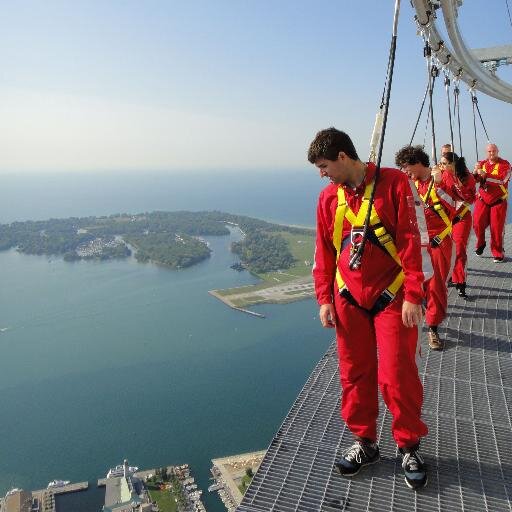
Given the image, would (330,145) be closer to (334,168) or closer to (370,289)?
(334,168)

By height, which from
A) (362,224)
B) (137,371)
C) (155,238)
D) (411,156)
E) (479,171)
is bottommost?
(137,371)

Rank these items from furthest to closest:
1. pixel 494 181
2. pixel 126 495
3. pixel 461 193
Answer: pixel 126 495, pixel 494 181, pixel 461 193

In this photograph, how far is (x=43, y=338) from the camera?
24.6 metres

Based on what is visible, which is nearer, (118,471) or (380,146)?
(380,146)

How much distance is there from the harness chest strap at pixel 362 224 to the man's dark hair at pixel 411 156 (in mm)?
1173

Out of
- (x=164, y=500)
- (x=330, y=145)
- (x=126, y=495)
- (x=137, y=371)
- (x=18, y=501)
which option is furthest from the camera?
(x=137, y=371)

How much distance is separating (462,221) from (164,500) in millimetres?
11809

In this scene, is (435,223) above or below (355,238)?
below

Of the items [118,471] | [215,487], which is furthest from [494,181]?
[118,471]

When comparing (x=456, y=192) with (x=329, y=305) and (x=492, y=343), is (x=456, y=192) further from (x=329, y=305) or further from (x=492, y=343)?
(x=329, y=305)

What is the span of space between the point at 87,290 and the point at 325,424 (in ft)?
106

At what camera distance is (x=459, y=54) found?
3.54 meters

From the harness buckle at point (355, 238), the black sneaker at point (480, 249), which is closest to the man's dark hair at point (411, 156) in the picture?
the harness buckle at point (355, 238)

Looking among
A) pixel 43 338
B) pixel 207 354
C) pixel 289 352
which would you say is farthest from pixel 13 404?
pixel 289 352
